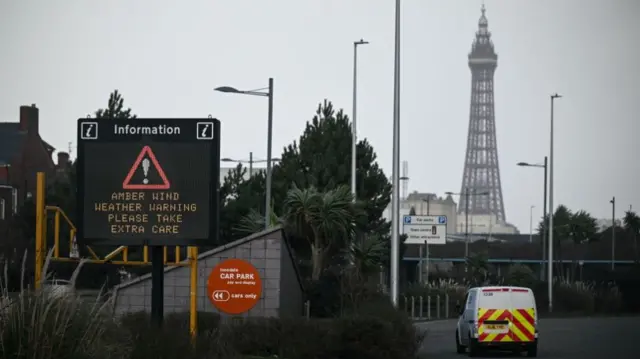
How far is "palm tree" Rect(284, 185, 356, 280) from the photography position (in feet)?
135

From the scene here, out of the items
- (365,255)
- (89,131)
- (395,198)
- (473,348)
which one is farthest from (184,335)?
(365,255)

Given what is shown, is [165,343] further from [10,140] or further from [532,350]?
[10,140]

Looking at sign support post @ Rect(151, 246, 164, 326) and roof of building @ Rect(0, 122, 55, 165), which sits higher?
roof of building @ Rect(0, 122, 55, 165)

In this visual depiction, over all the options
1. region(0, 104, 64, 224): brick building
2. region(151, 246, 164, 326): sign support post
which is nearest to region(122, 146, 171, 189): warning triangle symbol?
region(151, 246, 164, 326): sign support post

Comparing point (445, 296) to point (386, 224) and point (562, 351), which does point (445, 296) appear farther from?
point (562, 351)

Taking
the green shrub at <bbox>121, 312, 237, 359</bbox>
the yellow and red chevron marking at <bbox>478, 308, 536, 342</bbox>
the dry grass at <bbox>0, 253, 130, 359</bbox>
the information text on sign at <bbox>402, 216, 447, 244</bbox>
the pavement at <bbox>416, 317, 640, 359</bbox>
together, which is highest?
the information text on sign at <bbox>402, 216, 447, 244</bbox>

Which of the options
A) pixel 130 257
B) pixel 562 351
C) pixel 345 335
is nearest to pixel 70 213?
pixel 130 257

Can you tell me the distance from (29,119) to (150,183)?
232ft

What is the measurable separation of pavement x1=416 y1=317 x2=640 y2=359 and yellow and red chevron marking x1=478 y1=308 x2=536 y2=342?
721 mm

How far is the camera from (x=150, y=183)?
2009cm

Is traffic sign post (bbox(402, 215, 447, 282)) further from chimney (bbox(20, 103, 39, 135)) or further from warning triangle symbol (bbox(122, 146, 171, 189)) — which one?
chimney (bbox(20, 103, 39, 135))

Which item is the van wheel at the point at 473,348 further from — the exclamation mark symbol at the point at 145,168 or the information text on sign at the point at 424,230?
the information text on sign at the point at 424,230

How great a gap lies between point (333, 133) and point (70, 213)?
41.4ft

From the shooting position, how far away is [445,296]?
59906 mm
